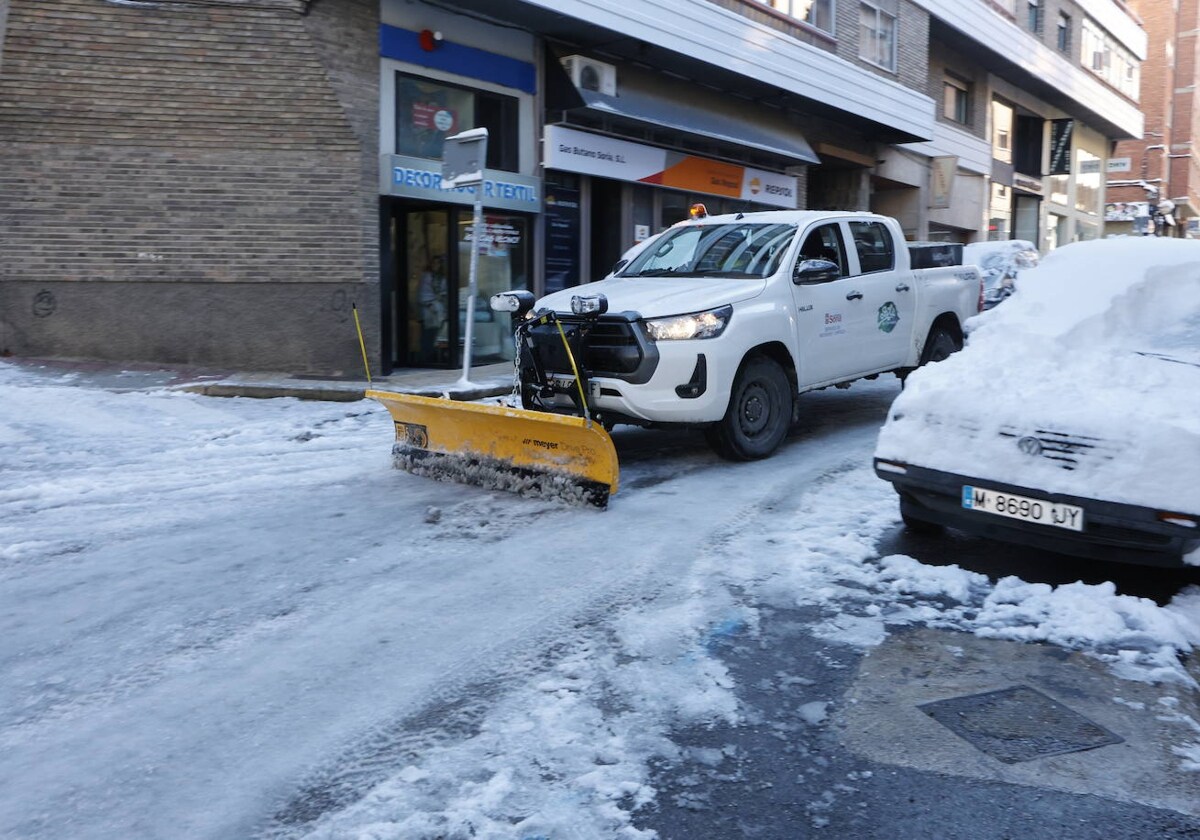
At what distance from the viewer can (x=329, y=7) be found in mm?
12695

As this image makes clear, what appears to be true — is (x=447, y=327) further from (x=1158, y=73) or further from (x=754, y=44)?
(x=1158, y=73)

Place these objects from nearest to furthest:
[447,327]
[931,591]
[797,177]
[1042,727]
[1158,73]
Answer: [1042,727] < [931,591] < [447,327] < [797,177] < [1158,73]

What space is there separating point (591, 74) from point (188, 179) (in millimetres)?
6459

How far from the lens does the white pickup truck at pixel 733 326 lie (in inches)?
276

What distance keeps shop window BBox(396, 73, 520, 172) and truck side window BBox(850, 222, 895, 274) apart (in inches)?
281

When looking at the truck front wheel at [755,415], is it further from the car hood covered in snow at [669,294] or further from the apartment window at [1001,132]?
the apartment window at [1001,132]

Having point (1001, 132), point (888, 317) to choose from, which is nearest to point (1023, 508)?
point (888, 317)

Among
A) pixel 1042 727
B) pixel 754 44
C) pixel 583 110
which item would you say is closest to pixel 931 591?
pixel 1042 727

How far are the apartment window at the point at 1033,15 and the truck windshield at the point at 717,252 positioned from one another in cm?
2625

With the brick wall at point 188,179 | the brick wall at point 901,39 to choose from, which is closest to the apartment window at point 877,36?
the brick wall at point 901,39

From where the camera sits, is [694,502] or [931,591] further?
[694,502]

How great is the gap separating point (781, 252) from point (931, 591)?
12.9 ft

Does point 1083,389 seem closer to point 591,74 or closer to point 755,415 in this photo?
point 755,415

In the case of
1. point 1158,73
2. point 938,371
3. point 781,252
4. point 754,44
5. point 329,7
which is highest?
point 1158,73
